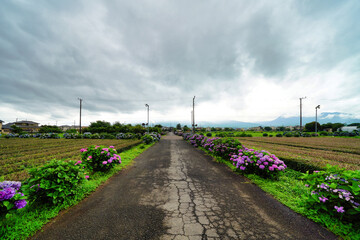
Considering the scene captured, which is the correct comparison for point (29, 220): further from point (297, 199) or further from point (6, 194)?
point (297, 199)

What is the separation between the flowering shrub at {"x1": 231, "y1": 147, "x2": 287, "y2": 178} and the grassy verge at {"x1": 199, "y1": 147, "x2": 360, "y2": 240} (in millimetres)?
263

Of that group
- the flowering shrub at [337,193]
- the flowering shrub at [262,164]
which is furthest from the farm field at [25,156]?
the flowering shrub at [337,193]

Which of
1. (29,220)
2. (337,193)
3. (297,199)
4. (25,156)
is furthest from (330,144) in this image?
(25,156)

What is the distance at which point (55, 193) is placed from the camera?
3.01 m

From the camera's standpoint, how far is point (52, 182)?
307 cm

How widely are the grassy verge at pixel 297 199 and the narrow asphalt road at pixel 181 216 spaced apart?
0.59ft

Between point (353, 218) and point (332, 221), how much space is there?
1.07 ft

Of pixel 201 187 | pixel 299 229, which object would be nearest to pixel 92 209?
pixel 201 187

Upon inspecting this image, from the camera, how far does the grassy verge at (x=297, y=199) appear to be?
8.10ft

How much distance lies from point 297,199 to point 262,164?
157 cm

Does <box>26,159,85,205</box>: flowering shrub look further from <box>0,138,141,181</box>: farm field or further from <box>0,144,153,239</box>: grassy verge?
<box>0,138,141,181</box>: farm field

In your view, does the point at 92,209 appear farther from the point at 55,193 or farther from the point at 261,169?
the point at 261,169

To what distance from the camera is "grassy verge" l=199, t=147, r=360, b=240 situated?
2.47 metres

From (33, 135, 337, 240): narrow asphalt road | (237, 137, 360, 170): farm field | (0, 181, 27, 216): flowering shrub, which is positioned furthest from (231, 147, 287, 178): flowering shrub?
(0, 181, 27, 216): flowering shrub
